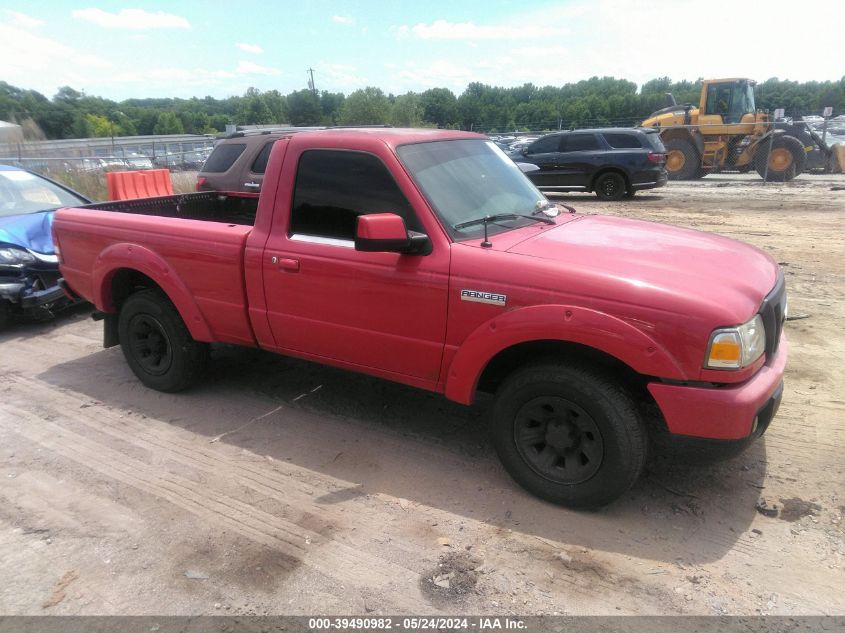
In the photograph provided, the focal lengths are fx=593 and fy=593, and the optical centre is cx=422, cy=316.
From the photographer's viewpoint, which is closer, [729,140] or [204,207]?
[204,207]

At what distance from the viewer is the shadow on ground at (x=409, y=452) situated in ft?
10.1

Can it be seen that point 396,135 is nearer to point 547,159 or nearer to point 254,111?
point 547,159

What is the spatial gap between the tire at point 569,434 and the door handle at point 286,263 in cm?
150

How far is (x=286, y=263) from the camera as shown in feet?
12.4

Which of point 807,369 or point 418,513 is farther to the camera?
point 807,369

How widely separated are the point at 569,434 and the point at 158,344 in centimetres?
339

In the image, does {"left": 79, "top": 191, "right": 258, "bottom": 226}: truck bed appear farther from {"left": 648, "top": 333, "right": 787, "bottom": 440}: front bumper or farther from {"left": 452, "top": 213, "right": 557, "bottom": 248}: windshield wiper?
{"left": 648, "top": 333, "right": 787, "bottom": 440}: front bumper

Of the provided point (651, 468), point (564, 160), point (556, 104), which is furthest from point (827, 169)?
point (556, 104)

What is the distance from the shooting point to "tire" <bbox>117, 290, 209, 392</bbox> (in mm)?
4586

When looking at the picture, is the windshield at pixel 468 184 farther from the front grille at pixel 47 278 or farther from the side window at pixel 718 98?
the side window at pixel 718 98

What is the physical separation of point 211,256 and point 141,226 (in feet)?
2.62

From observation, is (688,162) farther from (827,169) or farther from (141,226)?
(141,226)

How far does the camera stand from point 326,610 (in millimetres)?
2584

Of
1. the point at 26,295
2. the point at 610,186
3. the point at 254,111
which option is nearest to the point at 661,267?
the point at 26,295
